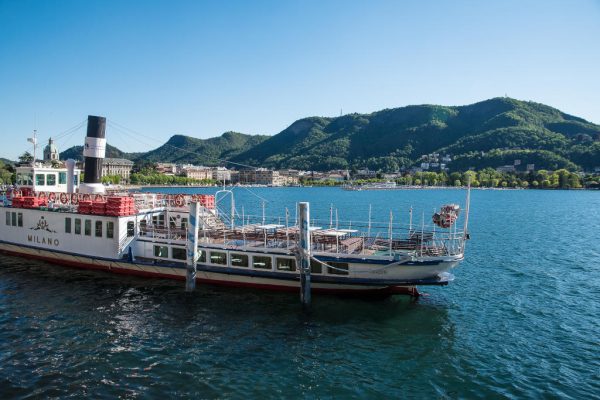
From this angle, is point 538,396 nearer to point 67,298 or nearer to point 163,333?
point 163,333

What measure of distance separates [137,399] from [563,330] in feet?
66.8

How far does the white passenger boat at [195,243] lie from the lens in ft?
74.7

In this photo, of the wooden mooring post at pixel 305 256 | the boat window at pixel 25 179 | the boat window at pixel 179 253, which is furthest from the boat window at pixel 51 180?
the wooden mooring post at pixel 305 256

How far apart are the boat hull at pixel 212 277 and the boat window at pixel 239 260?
63 cm

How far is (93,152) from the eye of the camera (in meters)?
32.4

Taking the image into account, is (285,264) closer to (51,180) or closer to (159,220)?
(159,220)

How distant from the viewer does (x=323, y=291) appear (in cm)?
2431

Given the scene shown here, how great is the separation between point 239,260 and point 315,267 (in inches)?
187

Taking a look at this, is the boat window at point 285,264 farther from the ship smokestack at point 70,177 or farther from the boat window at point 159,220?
the ship smokestack at point 70,177

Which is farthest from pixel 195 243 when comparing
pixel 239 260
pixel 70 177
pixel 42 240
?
pixel 70 177

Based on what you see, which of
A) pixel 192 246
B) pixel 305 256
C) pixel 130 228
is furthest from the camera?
pixel 130 228

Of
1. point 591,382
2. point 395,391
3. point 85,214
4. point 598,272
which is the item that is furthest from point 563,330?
point 85,214

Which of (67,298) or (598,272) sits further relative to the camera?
(598,272)

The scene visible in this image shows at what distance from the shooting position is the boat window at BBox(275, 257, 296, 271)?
79.5 feet
